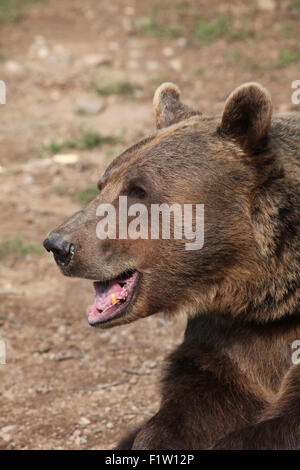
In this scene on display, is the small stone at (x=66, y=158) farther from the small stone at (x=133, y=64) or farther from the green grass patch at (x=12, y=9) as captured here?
the green grass patch at (x=12, y=9)

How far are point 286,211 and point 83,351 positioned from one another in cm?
222

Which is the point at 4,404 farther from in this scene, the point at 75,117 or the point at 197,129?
the point at 75,117

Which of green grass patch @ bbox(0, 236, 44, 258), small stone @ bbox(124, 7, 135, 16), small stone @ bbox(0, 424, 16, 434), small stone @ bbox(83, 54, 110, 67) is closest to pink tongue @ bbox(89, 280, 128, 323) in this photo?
small stone @ bbox(0, 424, 16, 434)

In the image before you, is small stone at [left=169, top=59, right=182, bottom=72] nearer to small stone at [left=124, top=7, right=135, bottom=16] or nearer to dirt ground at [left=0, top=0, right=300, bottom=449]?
dirt ground at [left=0, top=0, right=300, bottom=449]

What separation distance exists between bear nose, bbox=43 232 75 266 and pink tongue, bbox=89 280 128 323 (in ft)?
0.93

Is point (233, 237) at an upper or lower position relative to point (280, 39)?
lower

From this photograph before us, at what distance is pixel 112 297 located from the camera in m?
3.85

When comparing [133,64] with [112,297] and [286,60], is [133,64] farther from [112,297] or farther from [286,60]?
[112,297]

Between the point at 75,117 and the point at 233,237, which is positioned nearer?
the point at 233,237

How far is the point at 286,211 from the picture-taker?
3.60 metres

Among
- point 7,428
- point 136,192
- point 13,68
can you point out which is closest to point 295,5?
point 13,68
